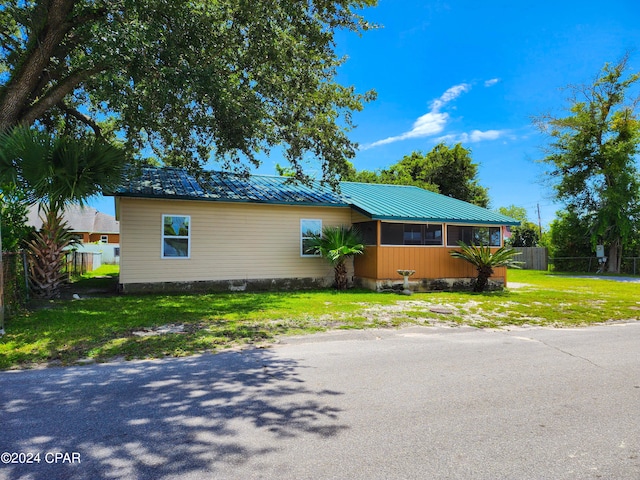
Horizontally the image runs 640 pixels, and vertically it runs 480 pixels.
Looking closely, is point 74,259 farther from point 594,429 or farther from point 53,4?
point 594,429

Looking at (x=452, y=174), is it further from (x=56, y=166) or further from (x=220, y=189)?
(x=56, y=166)

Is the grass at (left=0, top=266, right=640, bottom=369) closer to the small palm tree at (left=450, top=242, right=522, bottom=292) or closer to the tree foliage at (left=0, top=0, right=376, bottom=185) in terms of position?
the small palm tree at (left=450, top=242, right=522, bottom=292)

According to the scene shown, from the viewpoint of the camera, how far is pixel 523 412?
11.7 ft

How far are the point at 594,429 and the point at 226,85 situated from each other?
865 cm

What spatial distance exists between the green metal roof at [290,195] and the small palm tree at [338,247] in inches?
38.9

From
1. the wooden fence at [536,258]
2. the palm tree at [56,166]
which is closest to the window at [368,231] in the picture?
the palm tree at [56,166]

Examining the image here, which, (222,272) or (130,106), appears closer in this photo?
(130,106)

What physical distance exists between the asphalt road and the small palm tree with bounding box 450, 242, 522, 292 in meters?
7.94

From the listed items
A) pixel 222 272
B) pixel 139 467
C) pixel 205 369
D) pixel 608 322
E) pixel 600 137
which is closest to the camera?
pixel 139 467

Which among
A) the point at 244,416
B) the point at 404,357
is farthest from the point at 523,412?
the point at 244,416

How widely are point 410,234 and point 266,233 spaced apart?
199 inches

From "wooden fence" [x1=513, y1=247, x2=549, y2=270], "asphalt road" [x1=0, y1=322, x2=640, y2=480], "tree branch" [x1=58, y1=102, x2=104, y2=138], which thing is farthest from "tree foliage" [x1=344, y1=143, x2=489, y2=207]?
"asphalt road" [x1=0, y1=322, x2=640, y2=480]

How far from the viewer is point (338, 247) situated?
510 inches

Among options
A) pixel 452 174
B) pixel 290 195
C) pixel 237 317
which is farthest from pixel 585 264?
pixel 237 317
